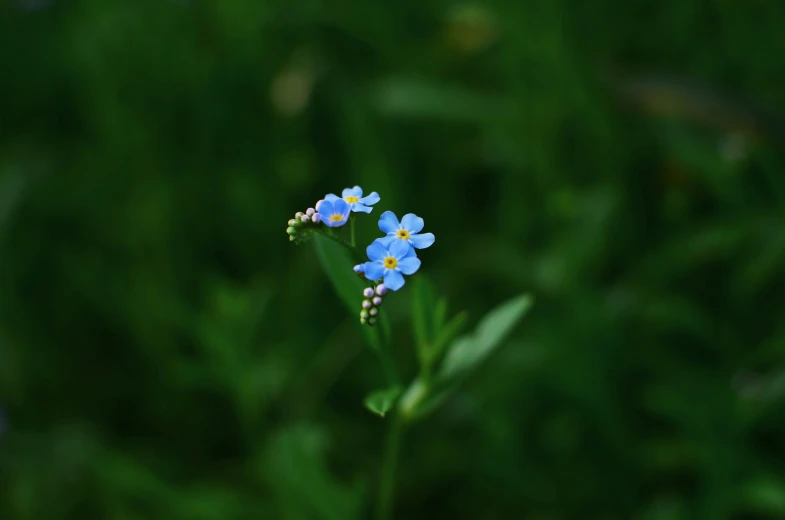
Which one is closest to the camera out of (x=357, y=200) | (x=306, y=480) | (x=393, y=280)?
(x=393, y=280)

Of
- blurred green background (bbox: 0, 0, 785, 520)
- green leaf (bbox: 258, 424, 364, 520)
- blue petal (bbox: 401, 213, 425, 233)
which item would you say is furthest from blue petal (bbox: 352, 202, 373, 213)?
blurred green background (bbox: 0, 0, 785, 520)

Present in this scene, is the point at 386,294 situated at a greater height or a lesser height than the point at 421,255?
lesser

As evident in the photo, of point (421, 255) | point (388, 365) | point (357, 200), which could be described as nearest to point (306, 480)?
point (388, 365)

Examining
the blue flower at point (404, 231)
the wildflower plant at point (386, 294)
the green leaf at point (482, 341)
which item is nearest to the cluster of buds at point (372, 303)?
the wildflower plant at point (386, 294)

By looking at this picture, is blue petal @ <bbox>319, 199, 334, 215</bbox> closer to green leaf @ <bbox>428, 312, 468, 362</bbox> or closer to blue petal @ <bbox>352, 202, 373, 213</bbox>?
blue petal @ <bbox>352, 202, 373, 213</bbox>

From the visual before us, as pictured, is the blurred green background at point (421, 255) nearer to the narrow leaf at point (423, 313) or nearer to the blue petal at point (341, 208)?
the narrow leaf at point (423, 313)

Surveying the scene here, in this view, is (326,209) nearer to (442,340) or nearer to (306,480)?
(442,340)
